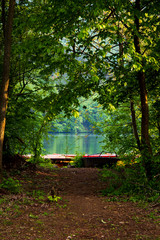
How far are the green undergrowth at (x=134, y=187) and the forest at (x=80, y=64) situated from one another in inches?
15.2

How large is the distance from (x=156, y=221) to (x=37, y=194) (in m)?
3.52

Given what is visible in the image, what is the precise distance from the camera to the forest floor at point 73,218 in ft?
13.9

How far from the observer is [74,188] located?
861 centimetres

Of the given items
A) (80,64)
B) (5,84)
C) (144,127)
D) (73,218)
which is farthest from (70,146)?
(73,218)

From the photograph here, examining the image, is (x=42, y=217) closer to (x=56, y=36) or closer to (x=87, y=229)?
(x=87, y=229)

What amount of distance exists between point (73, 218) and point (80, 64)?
497 centimetres

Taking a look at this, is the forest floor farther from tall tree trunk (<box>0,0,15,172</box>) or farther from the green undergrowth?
tall tree trunk (<box>0,0,15,172</box>)

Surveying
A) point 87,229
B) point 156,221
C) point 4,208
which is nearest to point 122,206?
point 156,221

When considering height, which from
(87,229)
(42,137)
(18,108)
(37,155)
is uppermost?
Answer: (18,108)

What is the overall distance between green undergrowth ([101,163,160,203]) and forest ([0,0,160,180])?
39 centimetres

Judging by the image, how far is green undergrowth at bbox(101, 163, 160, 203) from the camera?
6824 millimetres

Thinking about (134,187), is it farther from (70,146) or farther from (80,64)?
Result: (70,146)

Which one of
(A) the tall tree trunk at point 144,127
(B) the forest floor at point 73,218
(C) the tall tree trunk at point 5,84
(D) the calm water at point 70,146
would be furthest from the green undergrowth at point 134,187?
(C) the tall tree trunk at point 5,84

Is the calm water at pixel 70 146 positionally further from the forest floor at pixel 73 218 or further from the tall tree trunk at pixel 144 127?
the forest floor at pixel 73 218
